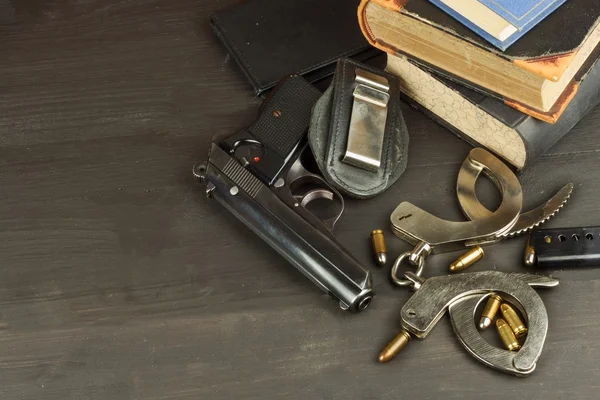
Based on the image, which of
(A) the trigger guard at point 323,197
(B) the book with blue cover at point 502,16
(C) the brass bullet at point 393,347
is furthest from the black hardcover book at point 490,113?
(C) the brass bullet at point 393,347

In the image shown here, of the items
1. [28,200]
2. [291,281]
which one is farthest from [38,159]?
[291,281]

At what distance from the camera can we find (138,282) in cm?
109

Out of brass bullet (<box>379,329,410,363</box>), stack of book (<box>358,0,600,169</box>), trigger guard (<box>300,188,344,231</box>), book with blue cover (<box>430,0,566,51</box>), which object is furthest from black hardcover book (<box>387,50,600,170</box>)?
brass bullet (<box>379,329,410,363</box>)

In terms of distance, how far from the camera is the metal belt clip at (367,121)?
1109 millimetres

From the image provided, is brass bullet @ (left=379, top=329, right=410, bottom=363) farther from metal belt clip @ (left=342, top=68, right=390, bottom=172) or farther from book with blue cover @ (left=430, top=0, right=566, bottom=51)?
book with blue cover @ (left=430, top=0, right=566, bottom=51)

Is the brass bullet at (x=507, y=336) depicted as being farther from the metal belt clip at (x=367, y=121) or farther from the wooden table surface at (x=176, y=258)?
the metal belt clip at (x=367, y=121)

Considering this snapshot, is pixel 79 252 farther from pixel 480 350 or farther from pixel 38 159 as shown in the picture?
pixel 480 350

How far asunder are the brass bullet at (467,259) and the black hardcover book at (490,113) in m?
0.17

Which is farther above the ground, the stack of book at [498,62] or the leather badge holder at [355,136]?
the stack of book at [498,62]

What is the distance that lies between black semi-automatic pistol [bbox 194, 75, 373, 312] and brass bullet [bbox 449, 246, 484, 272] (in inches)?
5.5

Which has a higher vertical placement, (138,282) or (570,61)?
(570,61)

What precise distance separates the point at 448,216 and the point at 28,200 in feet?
2.20

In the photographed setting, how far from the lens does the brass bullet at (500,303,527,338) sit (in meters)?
1.02

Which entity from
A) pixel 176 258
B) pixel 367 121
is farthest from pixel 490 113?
pixel 176 258
